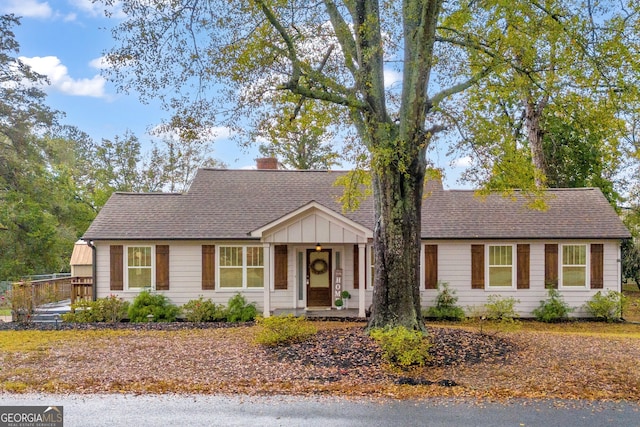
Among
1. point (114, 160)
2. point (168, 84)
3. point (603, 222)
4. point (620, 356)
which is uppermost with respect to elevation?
point (114, 160)

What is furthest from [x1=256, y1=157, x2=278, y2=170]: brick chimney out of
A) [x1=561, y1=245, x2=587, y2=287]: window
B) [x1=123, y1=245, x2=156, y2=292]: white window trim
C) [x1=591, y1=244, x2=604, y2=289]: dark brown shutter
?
[x1=591, y1=244, x2=604, y2=289]: dark brown shutter

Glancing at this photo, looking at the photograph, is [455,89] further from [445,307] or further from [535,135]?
[535,135]

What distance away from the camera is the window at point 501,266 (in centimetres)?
1471

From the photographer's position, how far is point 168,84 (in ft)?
28.0

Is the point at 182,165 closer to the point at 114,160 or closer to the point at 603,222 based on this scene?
the point at 114,160

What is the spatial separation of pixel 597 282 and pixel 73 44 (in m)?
17.8

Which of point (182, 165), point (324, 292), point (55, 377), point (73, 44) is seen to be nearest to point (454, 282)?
point (324, 292)

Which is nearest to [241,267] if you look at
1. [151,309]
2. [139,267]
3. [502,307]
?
[151,309]

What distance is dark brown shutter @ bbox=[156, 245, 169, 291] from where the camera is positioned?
14414 millimetres

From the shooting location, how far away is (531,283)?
14656mm

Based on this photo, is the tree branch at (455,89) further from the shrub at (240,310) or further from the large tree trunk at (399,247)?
the shrub at (240,310)

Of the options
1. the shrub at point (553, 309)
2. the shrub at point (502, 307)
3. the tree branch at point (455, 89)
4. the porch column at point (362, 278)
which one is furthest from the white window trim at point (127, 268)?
the shrub at point (553, 309)

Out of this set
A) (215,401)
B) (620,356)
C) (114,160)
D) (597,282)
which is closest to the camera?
(215,401)

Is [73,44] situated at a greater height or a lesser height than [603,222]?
greater
